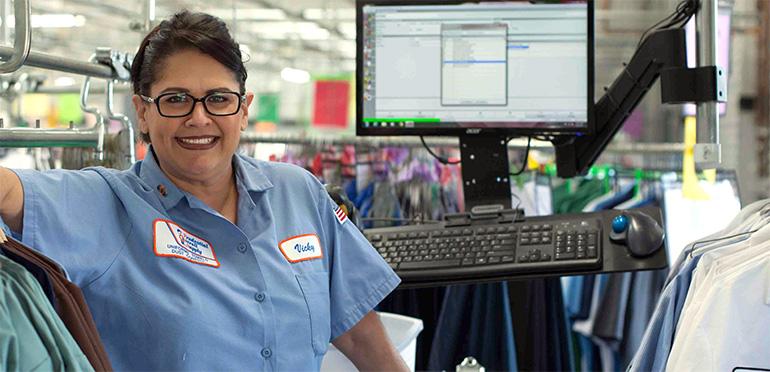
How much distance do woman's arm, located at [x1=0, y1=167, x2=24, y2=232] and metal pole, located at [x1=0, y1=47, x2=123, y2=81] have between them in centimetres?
17

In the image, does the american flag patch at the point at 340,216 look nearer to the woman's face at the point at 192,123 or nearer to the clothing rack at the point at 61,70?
the woman's face at the point at 192,123

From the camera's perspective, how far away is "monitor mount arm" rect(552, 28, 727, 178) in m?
1.91

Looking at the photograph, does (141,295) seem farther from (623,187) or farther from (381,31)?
(623,187)

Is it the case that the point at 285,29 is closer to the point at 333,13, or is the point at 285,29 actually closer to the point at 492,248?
the point at 333,13

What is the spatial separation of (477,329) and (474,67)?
2.96 ft

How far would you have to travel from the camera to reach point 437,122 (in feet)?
7.03

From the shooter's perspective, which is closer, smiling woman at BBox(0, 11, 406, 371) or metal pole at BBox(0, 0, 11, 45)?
smiling woman at BBox(0, 11, 406, 371)

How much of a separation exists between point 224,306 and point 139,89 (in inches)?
15.4

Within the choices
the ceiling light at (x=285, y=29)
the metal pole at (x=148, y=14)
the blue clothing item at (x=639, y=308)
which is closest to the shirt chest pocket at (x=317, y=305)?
the metal pole at (x=148, y=14)

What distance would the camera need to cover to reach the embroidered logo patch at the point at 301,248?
5.32 ft

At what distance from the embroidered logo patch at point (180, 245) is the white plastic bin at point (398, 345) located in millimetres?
638

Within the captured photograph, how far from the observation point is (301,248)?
5.41 ft

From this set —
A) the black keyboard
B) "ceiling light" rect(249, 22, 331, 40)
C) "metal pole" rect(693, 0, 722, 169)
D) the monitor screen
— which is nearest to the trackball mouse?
the black keyboard

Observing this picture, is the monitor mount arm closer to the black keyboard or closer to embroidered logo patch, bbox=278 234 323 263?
the black keyboard
